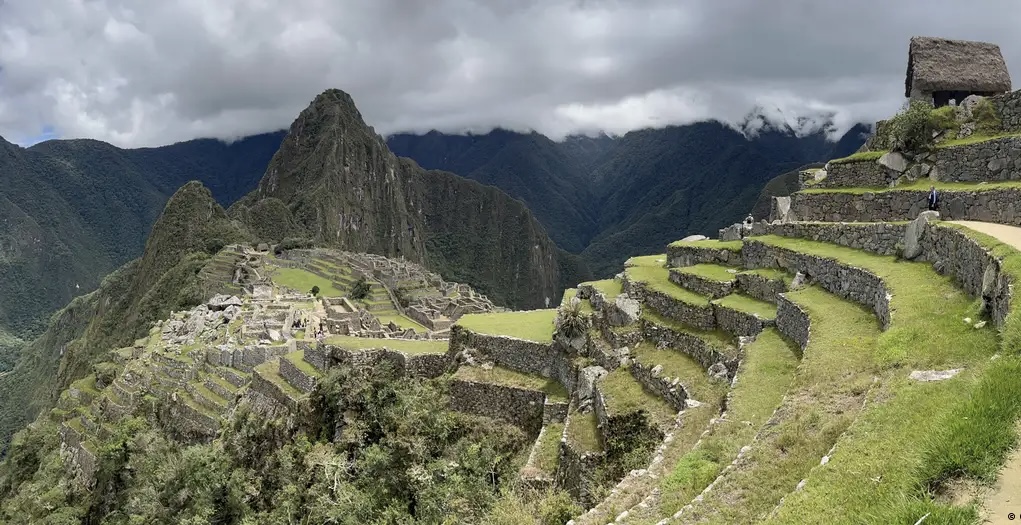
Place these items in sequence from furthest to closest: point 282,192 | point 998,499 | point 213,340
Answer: point 282,192, point 213,340, point 998,499

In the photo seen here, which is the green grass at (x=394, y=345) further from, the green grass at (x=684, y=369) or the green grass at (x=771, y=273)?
the green grass at (x=771, y=273)

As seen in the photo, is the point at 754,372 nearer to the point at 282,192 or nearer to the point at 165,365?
the point at 165,365

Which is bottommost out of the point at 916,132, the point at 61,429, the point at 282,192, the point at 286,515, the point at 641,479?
the point at 61,429

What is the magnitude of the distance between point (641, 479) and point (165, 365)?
1250 inches

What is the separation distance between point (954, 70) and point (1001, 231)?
34.8ft

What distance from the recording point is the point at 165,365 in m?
32.2

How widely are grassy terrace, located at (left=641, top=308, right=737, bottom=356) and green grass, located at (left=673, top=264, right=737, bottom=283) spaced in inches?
56.2

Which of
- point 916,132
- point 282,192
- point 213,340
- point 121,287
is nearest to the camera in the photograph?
point 916,132

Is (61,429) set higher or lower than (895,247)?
lower

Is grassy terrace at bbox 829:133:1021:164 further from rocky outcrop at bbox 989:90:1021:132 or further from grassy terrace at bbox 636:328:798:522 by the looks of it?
grassy terrace at bbox 636:328:798:522

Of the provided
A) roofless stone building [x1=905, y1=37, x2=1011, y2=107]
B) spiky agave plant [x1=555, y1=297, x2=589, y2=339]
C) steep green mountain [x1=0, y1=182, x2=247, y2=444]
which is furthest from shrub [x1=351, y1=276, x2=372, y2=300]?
roofless stone building [x1=905, y1=37, x2=1011, y2=107]

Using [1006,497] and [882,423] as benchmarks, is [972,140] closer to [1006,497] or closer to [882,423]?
[882,423]

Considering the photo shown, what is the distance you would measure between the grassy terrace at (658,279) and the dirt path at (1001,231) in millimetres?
4750

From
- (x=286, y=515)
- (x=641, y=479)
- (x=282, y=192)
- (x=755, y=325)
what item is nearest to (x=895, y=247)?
(x=755, y=325)
